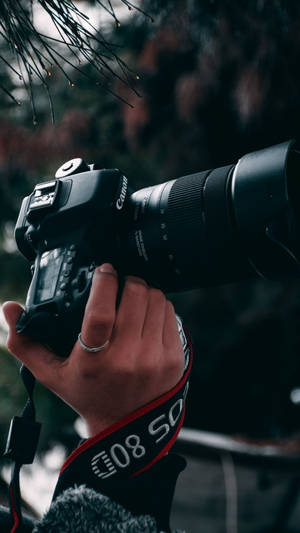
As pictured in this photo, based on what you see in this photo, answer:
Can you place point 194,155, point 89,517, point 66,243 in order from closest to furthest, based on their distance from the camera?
point 89,517 < point 66,243 < point 194,155

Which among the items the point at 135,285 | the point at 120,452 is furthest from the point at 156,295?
the point at 120,452

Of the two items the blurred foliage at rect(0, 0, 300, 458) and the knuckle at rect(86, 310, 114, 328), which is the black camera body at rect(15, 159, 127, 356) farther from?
the blurred foliage at rect(0, 0, 300, 458)

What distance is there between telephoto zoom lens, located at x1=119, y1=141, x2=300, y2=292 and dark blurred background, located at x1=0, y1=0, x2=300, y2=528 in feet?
2.07

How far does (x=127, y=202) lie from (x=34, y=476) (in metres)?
1.17

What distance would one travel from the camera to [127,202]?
536 millimetres

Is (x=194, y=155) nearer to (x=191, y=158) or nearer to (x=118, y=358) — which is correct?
(x=191, y=158)

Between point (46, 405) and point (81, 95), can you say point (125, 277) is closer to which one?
point (46, 405)

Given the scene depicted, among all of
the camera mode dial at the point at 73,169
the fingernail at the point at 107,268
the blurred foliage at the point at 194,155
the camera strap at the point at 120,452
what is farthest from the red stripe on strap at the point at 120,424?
the blurred foliage at the point at 194,155

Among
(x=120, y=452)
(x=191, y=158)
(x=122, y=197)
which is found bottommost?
(x=191, y=158)

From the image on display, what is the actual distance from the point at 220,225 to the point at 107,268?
0.33 ft

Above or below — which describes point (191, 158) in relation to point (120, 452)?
below

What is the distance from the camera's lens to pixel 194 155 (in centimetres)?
134

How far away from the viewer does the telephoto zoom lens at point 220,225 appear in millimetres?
451

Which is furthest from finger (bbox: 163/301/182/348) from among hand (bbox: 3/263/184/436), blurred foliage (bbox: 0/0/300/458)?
blurred foliage (bbox: 0/0/300/458)
